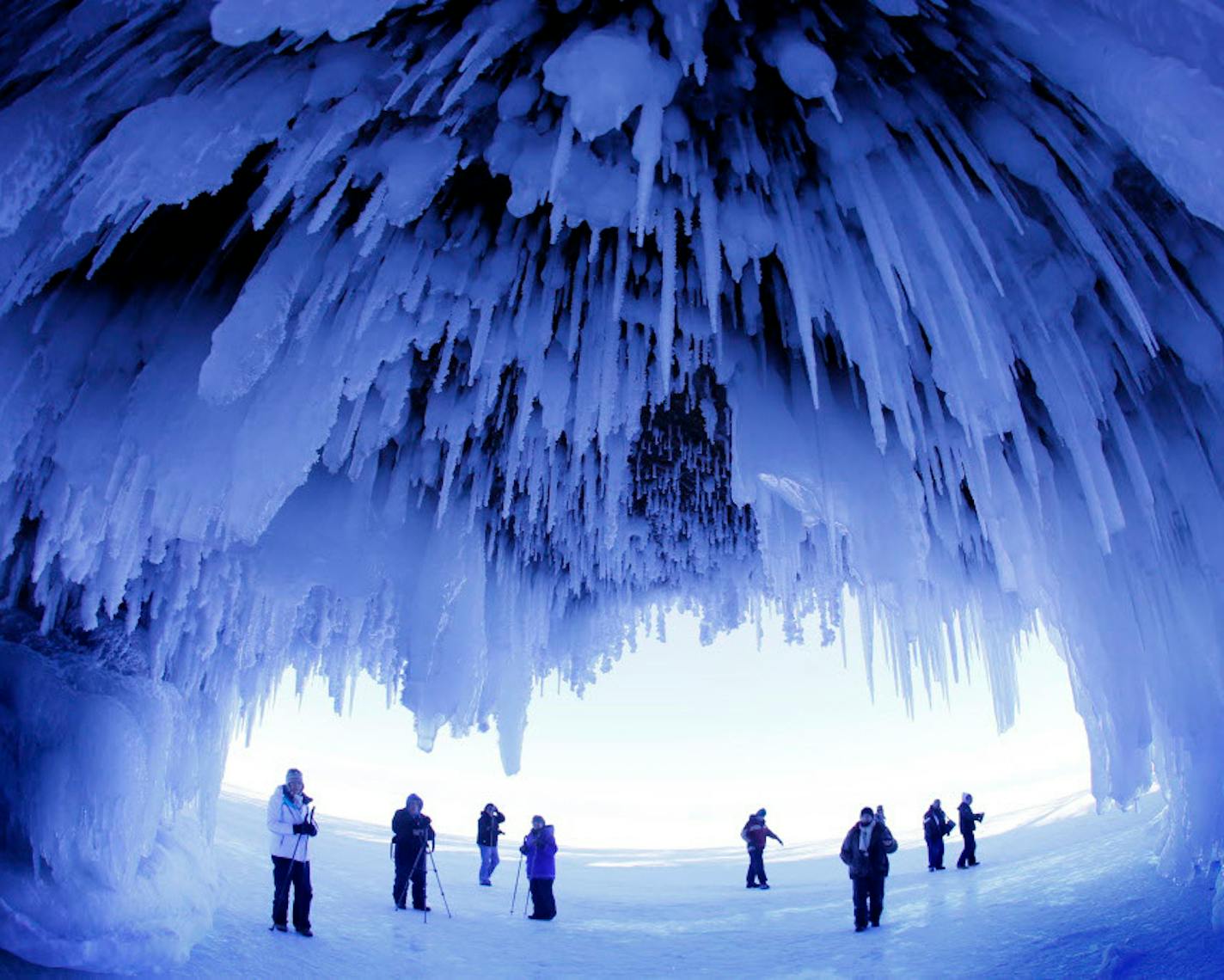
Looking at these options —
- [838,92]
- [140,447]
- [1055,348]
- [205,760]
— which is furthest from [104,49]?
[205,760]

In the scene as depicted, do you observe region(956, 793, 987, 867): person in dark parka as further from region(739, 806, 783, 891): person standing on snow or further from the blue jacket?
the blue jacket

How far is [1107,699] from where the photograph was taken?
4.82 meters

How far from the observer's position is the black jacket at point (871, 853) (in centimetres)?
684

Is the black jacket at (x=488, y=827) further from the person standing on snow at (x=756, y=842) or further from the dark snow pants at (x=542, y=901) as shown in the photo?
the person standing on snow at (x=756, y=842)

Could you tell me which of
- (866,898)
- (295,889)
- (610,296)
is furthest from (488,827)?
(610,296)

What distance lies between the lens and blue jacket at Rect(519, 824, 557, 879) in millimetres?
8125

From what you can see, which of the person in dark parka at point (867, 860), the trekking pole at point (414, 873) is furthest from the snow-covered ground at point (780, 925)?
the person in dark parka at point (867, 860)

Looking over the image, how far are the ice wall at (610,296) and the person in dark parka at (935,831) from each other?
4.90 m

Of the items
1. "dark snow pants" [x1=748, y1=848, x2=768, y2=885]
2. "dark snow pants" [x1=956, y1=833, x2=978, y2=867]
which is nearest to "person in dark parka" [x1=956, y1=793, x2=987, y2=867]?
"dark snow pants" [x1=956, y1=833, x2=978, y2=867]

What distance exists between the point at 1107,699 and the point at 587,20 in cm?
465

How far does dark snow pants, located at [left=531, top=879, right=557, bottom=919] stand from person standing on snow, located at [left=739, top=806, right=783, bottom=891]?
10.3 ft

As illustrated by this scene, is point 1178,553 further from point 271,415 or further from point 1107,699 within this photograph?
point 271,415

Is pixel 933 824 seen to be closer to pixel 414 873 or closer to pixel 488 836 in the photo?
pixel 488 836

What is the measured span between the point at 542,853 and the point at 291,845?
9.19ft
